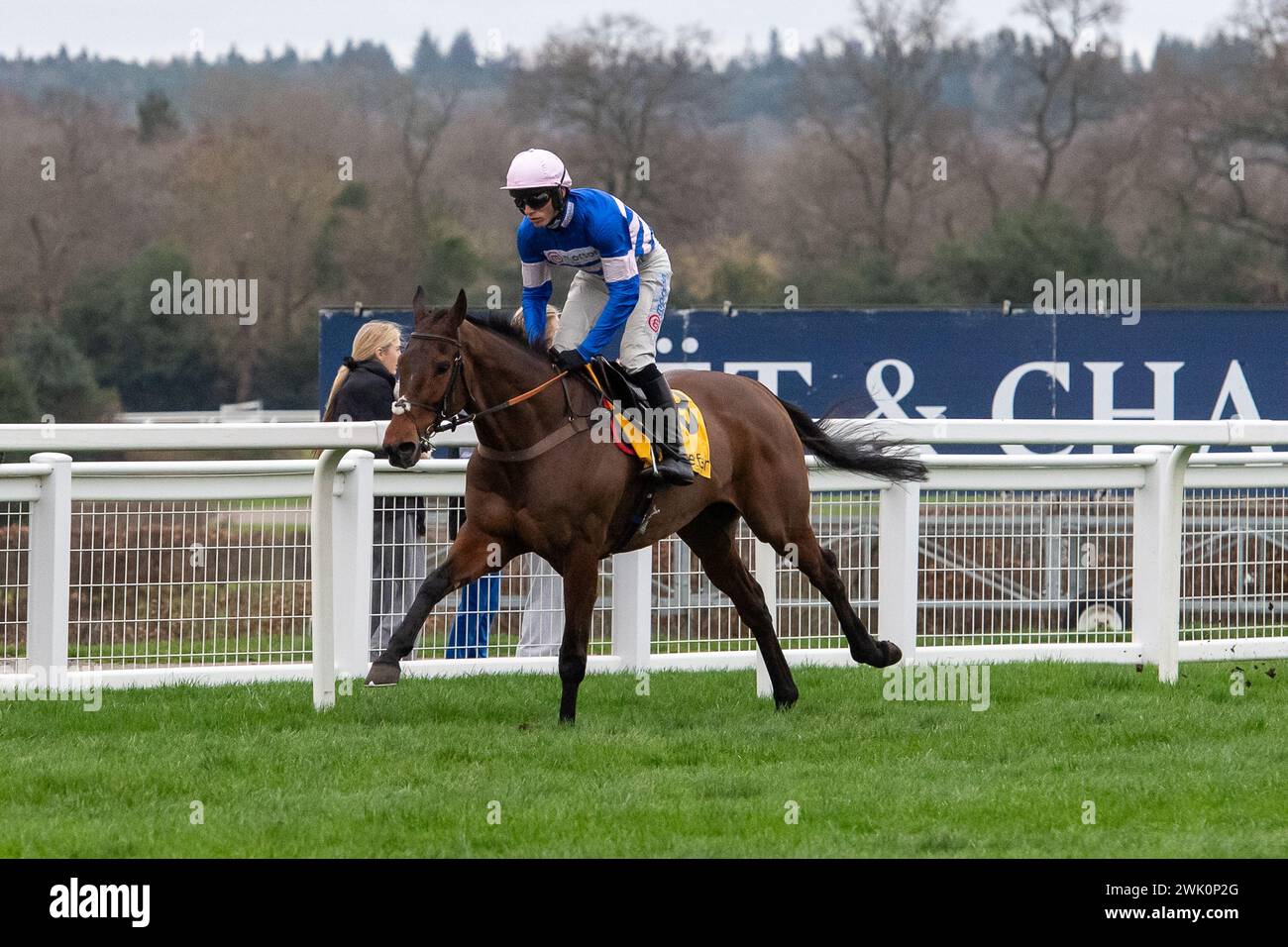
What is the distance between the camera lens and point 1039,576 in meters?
7.71

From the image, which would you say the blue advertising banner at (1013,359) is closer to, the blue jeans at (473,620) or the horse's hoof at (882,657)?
the blue jeans at (473,620)

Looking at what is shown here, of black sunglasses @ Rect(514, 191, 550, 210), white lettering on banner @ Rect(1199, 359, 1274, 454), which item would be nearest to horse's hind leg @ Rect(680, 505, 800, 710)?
black sunglasses @ Rect(514, 191, 550, 210)

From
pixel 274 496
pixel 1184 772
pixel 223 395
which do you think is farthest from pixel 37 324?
pixel 1184 772

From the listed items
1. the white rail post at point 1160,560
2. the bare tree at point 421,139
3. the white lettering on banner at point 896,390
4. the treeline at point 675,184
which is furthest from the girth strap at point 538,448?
the bare tree at point 421,139

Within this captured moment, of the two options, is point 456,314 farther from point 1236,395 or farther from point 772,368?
point 1236,395

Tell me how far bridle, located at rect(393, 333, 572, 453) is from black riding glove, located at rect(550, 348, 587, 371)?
7cm

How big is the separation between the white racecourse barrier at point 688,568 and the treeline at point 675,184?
23.8 m

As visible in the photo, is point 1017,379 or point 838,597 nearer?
point 838,597

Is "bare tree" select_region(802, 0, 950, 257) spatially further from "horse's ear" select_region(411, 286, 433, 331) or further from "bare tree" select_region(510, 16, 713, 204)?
"horse's ear" select_region(411, 286, 433, 331)

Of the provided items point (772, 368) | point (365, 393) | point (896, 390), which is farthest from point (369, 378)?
point (896, 390)

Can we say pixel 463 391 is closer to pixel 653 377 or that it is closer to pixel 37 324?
pixel 653 377

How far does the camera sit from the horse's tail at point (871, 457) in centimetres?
714

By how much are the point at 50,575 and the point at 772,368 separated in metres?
10.5

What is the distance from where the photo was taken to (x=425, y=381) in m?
5.82
